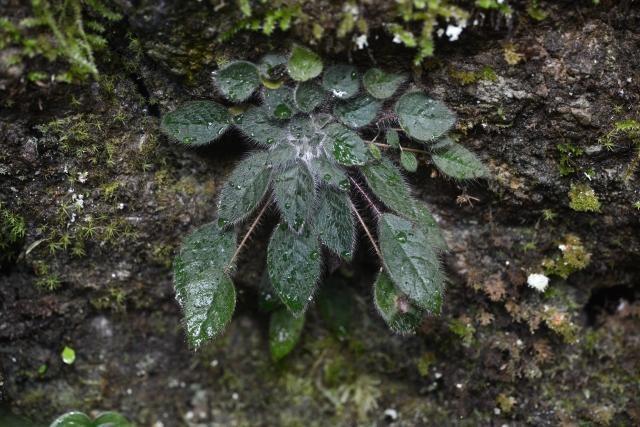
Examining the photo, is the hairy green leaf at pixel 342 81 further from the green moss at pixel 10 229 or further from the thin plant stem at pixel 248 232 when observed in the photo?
the green moss at pixel 10 229

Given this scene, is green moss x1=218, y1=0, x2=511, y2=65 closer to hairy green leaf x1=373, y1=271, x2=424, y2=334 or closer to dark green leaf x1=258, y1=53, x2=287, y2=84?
dark green leaf x1=258, y1=53, x2=287, y2=84

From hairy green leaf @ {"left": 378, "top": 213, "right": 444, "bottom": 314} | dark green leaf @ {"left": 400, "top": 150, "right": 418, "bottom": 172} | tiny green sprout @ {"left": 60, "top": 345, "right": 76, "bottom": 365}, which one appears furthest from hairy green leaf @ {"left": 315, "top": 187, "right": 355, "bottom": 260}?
tiny green sprout @ {"left": 60, "top": 345, "right": 76, "bottom": 365}

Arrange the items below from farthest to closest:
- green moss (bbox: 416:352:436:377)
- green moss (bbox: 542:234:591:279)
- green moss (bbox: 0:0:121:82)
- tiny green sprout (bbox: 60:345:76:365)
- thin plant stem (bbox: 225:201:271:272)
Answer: green moss (bbox: 416:352:436:377)
tiny green sprout (bbox: 60:345:76:365)
green moss (bbox: 542:234:591:279)
thin plant stem (bbox: 225:201:271:272)
green moss (bbox: 0:0:121:82)

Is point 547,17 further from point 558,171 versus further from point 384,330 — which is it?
point 384,330

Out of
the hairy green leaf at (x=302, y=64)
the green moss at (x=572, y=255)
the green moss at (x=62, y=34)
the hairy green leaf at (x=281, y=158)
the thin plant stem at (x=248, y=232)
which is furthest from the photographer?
the green moss at (x=572, y=255)

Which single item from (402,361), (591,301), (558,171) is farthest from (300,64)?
(591,301)

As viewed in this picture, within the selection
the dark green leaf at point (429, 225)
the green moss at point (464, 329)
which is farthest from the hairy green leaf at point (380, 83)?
the green moss at point (464, 329)
